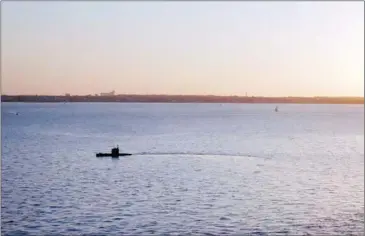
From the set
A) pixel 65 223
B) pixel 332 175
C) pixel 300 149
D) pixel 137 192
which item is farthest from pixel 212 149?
pixel 65 223

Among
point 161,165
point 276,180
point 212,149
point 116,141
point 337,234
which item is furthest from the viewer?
point 116,141

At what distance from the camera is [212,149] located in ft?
204

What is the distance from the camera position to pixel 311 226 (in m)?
24.9

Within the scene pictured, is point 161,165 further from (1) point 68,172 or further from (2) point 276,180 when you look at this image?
(2) point 276,180

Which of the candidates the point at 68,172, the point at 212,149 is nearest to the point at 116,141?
the point at 212,149

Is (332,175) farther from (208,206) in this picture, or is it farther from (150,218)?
(150,218)

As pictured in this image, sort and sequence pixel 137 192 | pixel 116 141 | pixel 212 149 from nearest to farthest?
1. pixel 137 192
2. pixel 212 149
3. pixel 116 141

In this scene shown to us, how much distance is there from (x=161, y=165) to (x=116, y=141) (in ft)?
93.0

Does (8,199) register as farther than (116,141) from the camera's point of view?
No

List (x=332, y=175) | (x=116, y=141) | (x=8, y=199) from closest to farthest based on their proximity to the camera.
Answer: (x=8, y=199) < (x=332, y=175) < (x=116, y=141)

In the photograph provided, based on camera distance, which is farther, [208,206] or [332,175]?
[332,175]

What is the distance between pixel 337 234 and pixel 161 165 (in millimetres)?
25419

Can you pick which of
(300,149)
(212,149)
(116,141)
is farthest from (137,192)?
(116,141)

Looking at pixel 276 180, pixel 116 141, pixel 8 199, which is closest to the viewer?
pixel 8 199
